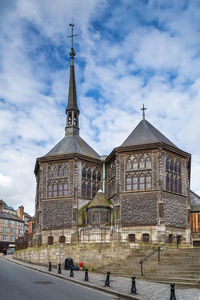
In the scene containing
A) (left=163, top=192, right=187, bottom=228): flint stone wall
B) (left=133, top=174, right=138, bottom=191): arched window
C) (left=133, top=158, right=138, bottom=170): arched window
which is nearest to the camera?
(left=163, top=192, right=187, bottom=228): flint stone wall

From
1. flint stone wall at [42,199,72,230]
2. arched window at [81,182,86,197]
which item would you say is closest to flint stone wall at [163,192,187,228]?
arched window at [81,182,86,197]

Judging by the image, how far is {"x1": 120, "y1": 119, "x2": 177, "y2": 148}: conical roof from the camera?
34.0 meters

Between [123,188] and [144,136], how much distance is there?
227 inches

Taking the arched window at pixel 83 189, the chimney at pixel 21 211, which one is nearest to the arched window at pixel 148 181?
the arched window at pixel 83 189

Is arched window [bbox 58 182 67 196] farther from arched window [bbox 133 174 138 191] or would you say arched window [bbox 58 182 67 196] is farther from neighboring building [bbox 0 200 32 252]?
neighboring building [bbox 0 200 32 252]

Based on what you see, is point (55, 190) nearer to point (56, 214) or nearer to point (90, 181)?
point (56, 214)

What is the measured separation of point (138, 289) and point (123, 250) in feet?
32.6

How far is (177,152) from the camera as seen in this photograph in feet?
111

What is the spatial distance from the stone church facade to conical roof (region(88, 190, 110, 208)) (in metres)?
0.25

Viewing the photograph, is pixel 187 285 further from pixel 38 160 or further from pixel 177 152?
pixel 38 160

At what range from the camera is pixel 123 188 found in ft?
108

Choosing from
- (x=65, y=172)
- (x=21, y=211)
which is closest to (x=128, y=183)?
(x=65, y=172)

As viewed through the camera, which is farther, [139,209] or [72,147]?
[72,147]

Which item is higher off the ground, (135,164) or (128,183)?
(135,164)
